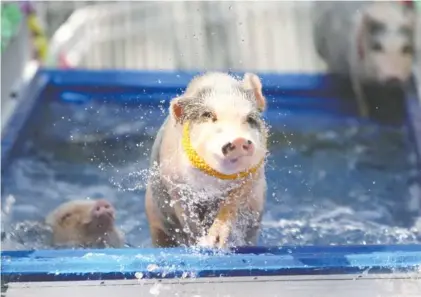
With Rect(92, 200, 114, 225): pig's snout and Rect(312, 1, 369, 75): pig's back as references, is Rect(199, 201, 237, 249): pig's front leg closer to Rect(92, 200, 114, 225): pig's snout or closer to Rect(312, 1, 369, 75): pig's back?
Rect(92, 200, 114, 225): pig's snout

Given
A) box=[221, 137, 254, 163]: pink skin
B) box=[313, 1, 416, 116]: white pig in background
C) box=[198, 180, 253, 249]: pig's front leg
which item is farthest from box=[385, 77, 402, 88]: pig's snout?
box=[221, 137, 254, 163]: pink skin

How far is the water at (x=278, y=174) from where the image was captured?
1.93 metres

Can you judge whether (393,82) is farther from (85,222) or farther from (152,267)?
(152,267)

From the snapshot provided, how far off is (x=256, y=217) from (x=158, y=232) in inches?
9.9

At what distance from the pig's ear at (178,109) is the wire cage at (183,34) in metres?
1.90

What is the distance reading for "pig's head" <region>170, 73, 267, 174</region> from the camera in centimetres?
134

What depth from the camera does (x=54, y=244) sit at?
74.0 inches

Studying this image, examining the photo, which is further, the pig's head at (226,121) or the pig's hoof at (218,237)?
the pig's hoof at (218,237)

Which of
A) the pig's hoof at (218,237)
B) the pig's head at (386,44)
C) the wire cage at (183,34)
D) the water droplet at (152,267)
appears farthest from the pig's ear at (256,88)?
the wire cage at (183,34)

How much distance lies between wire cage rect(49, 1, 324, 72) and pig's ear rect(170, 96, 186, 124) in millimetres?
1896

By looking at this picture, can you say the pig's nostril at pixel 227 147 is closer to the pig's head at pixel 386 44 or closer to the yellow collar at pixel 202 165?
the yellow collar at pixel 202 165

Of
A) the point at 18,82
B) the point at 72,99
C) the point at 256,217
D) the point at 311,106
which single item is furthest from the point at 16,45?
the point at 256,217

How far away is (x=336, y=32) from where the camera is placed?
2957 mm

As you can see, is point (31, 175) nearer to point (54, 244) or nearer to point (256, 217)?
point (54, 244)
